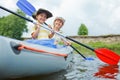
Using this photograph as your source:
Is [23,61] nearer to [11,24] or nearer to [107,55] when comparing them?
[107,55]

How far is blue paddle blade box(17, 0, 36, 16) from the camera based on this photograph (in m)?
8.53

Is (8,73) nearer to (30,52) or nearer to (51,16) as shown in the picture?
(30,52)

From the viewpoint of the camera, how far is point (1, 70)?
4.91 meters

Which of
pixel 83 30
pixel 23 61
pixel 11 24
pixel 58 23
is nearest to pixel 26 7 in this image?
pixel 58 23

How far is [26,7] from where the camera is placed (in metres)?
8.66

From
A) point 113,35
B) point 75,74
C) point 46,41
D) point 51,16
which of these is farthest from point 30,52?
point 113,35

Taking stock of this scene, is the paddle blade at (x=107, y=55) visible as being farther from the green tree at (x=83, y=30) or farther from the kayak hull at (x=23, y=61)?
the green tree at (x=83, y=30)

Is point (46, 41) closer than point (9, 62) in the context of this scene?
No

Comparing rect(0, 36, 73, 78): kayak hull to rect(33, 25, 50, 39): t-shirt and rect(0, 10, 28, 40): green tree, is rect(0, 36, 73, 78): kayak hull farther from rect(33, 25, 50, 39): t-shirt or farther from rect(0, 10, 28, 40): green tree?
rect(0, 10, 28, 40): green tree

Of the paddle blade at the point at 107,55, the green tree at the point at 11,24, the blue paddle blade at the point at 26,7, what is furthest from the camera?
the green tree at the point at 11,24

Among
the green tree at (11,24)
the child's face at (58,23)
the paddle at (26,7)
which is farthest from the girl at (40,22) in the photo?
the green tree at (11,24)

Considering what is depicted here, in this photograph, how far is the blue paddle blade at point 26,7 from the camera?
28.0 feet

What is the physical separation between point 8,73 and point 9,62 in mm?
222

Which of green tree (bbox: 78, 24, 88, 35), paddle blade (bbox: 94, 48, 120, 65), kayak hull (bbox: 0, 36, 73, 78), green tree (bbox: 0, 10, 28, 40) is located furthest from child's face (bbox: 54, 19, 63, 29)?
green tree (bbox: 0, 10, 28, 40)
